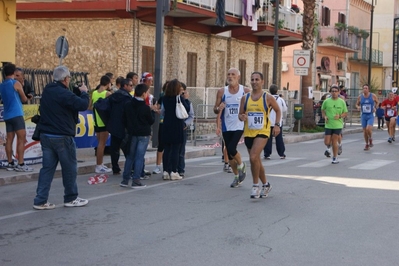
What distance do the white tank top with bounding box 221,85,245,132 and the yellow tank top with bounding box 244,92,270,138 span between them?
1.20 meters

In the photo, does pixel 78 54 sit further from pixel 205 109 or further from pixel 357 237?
pixel 357 237

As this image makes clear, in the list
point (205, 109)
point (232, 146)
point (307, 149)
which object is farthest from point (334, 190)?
point (205, 109)

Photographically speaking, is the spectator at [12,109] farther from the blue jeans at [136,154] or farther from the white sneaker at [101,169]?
the blue jeans at [136,154]

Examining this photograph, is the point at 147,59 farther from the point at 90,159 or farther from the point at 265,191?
the point at 265,191

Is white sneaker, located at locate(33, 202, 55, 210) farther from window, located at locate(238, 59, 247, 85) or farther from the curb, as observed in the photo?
window, located at locate(238, 59, 247, 85)

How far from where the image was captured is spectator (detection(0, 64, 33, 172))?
13891 millimetres

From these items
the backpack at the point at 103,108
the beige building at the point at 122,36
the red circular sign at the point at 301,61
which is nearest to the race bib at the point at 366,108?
the red circular sign at the point at 301,61

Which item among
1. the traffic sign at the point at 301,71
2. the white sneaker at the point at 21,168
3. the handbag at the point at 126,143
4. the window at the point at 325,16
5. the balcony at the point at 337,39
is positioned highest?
the window at the point at 325,16

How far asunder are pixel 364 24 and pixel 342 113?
150ft

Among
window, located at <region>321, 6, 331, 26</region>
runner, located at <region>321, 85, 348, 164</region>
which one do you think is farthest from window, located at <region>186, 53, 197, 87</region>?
window, located at <region>321, 6, 331, 26</region>

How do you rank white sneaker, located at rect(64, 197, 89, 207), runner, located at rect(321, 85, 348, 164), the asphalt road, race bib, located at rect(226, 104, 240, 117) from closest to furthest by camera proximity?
the asphalt road → white sneaker, located at rect(64, 197, 89, 207) → race bib, located at rect(226, 104, 240, 117) → runner, located at rect(321, 85, 348, 164)

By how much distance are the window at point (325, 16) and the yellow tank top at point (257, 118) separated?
41146 millimetres

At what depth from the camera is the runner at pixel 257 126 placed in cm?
1160

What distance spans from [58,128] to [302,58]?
20741 millimetres
